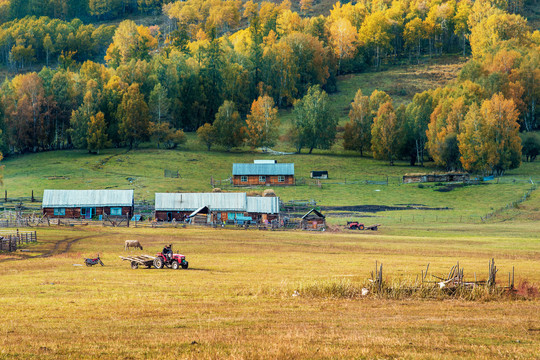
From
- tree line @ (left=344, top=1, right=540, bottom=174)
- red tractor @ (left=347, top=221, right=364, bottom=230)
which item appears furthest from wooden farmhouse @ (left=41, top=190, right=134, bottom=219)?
tree line @ (left=344, top=1, right=540, bottom=174)

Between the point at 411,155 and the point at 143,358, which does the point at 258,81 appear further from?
the point at 143,358

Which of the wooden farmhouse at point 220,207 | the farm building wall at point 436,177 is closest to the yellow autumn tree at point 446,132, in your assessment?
the farm building wall at point 436,177

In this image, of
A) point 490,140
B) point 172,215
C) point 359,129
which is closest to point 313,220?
point 172,215

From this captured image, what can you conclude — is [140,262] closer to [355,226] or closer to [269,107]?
[355,226]

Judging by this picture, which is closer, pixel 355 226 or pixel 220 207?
pixel 355 226

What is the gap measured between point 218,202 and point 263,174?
29.0 metres

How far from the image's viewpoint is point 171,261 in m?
40.5

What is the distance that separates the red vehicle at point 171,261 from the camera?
1582 inches

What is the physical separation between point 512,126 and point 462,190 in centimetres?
2397

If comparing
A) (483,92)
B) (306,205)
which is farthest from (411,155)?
(306,205)

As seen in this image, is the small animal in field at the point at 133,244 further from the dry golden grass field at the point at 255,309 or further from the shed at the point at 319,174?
the shed at the point at 319,174

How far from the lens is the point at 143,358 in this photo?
1864 centimetres

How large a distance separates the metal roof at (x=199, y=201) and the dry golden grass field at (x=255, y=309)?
3384 centimetres

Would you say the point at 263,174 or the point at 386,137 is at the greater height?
the point at 386,137
